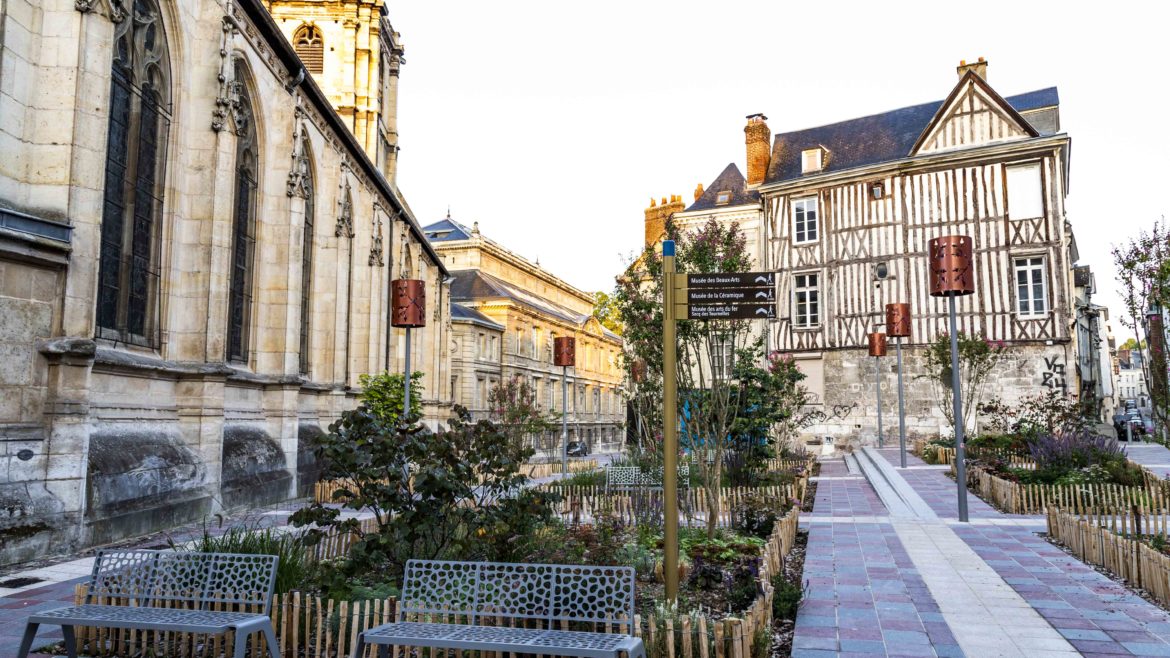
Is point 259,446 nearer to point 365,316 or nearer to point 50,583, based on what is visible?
point 50,583

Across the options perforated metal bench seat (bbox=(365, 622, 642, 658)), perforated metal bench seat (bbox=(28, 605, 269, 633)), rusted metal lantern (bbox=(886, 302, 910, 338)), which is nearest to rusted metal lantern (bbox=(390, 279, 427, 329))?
perforated metal bench seat (bbox=(28, 605, 269, 633))

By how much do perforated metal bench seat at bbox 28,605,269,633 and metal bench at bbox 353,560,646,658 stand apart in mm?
643

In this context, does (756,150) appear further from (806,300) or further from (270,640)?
(270,640)

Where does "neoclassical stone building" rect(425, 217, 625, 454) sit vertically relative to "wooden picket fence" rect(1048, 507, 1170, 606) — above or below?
above

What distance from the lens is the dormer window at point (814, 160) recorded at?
1094 inches

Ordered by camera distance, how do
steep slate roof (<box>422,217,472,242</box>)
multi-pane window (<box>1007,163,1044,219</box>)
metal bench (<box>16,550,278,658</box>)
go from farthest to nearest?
steep slate roof (<box>422,217,472,242</box>) → multi-pane window (<box>1007,163,1044,219</box>) → metal bench (<box>16,550,278,658</box>)

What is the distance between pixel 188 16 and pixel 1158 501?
15.4 metres

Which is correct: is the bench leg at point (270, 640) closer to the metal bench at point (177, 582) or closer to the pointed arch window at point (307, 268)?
the metal bench at point (177, 582)

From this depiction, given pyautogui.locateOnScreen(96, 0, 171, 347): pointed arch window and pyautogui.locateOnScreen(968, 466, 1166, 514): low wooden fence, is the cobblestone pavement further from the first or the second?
pyautogui.locateOnScreen(96, 0, 171, 347): pointed arch window

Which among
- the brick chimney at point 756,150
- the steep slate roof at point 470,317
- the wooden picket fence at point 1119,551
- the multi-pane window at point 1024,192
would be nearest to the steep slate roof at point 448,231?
the steep slate roof at point 470,317

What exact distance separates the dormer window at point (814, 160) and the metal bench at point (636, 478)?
1785cm

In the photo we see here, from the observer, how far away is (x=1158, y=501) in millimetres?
10539

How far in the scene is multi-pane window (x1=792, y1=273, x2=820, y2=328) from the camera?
27266 mm

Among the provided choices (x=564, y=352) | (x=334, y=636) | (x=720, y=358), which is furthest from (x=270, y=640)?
(x=564, y=352)
